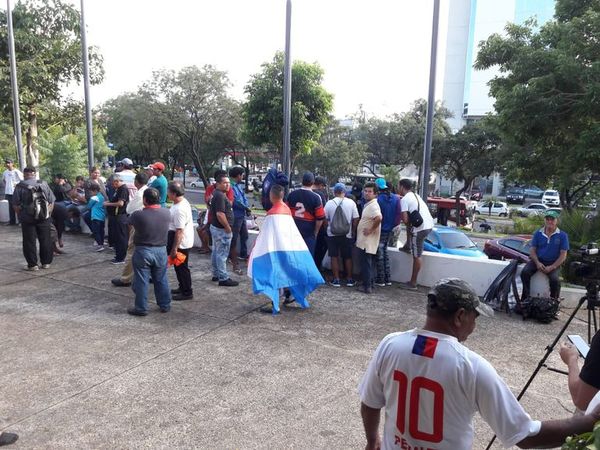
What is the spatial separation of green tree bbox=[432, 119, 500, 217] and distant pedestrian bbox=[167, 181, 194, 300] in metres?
27.2

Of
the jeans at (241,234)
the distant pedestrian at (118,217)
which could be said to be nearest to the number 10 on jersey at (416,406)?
the jeans at (241,234)

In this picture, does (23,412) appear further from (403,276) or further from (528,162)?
(528,162)

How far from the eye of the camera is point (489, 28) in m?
77.4

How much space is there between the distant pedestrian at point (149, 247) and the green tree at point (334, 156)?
36942 mm

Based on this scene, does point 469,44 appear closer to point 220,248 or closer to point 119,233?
point 119,233

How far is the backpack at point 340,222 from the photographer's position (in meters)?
7.27

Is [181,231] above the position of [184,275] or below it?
above

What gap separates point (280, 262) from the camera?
20.4 ft

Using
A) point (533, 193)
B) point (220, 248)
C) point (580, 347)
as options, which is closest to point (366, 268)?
point (220, 248)

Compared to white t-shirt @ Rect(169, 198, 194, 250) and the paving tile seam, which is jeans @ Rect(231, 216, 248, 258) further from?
the paving tile seam

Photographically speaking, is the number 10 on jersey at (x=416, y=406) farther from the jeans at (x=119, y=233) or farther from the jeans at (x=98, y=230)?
the jeans at (x=98, y=230)

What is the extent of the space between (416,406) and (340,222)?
5.35 m

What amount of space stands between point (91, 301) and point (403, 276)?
4.68m

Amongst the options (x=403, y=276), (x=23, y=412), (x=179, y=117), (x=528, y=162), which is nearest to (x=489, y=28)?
(x=179, y=117)
